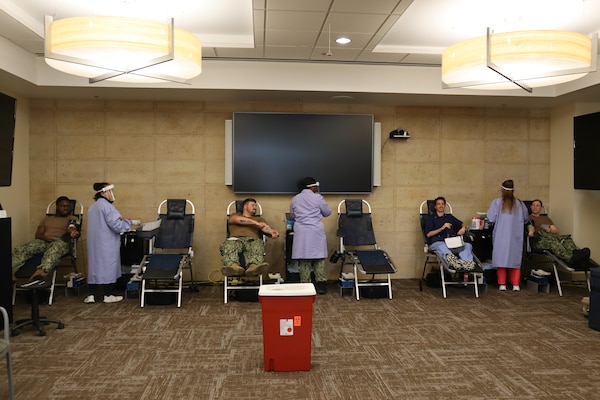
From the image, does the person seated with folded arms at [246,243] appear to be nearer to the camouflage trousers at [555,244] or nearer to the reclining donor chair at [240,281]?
the reclining donor chair at [240,281]

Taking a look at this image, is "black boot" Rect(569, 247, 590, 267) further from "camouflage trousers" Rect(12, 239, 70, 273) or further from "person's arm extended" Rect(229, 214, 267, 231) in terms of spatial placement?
"camouflage trousers" Rect(12, 239, 70, 273)

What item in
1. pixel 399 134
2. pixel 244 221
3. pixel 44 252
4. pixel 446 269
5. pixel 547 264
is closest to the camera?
pixel 44 252

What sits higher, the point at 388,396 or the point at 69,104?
the point at 69,104

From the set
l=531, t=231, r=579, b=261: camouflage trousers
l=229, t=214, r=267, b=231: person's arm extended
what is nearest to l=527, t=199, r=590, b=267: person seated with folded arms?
l=531, t=231, r=579, b=261: camouflage trousers

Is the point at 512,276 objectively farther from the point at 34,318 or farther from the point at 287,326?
the point at 34,318

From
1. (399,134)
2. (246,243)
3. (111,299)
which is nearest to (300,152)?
(399,134)

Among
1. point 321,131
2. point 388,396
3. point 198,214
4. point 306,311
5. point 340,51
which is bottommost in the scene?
point 388,396

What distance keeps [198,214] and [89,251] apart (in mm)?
1818

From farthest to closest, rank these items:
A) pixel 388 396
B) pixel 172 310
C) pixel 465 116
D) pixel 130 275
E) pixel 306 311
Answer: pixel 465 116, pixel 130 275, pixel 172 310, pixel 306 311, pixel 388 396

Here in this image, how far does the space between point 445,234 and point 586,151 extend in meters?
2.31

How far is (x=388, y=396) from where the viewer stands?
3.38 m

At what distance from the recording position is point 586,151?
22.2 ft

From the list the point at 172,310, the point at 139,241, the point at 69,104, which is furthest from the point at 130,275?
the point at 69,104

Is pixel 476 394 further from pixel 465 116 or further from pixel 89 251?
pixel 465 116
